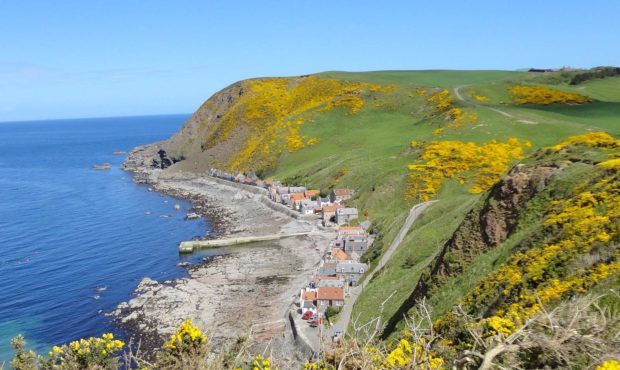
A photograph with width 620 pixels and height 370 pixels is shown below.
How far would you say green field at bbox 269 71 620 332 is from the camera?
46.1 m

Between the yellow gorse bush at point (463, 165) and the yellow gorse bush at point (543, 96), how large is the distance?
4242 centimetres

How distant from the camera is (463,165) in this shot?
82.2 metres

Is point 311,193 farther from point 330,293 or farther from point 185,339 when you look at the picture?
point 185,339

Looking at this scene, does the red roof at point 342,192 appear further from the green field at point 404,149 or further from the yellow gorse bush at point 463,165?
the yellow gorse bush at point 463,165

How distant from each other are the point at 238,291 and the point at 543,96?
103077mm

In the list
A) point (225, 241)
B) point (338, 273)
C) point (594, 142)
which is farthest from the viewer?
point (225, 241)

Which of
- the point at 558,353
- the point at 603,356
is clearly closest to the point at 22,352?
the point at 558,353

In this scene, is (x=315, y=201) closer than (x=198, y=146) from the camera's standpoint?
Yes

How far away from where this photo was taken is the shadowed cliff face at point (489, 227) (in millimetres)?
31453

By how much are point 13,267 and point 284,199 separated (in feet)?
173

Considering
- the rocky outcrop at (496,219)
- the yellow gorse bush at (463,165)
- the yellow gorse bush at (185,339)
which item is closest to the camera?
the yellow gorse bush at (185,339)

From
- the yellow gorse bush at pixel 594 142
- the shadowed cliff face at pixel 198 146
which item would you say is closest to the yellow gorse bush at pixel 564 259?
the yellow gorse bush at pixel 594 142

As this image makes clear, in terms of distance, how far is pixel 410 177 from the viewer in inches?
3305

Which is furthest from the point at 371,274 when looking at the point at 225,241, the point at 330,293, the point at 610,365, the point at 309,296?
the point at 610,365
